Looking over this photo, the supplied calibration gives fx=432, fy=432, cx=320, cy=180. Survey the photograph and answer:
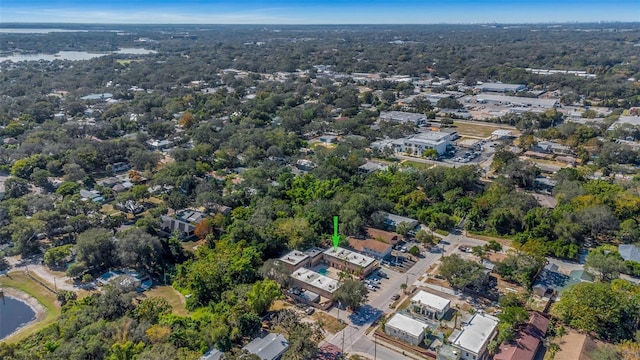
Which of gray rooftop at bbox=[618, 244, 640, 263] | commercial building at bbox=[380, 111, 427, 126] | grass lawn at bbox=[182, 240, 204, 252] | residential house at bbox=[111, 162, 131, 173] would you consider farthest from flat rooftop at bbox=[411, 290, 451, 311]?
commercial building at bbox=[380, 111, 427, 126]

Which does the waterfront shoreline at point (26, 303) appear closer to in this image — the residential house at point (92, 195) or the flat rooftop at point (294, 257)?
the residential house at point (92, 195)

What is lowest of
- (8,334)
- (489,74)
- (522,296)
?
(8,334)

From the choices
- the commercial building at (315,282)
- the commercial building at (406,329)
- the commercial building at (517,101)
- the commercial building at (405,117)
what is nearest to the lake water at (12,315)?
the commercial building at (315,282)

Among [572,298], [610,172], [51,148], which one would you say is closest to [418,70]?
[610,172]

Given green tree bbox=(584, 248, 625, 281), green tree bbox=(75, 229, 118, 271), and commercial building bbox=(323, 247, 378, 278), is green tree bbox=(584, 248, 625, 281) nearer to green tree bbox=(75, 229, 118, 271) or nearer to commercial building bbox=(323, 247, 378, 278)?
commercial building bbox=(323, 247, 378, 278)

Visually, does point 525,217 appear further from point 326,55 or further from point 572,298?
point 326,55

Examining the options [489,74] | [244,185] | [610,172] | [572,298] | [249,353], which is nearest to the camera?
[249,353]
